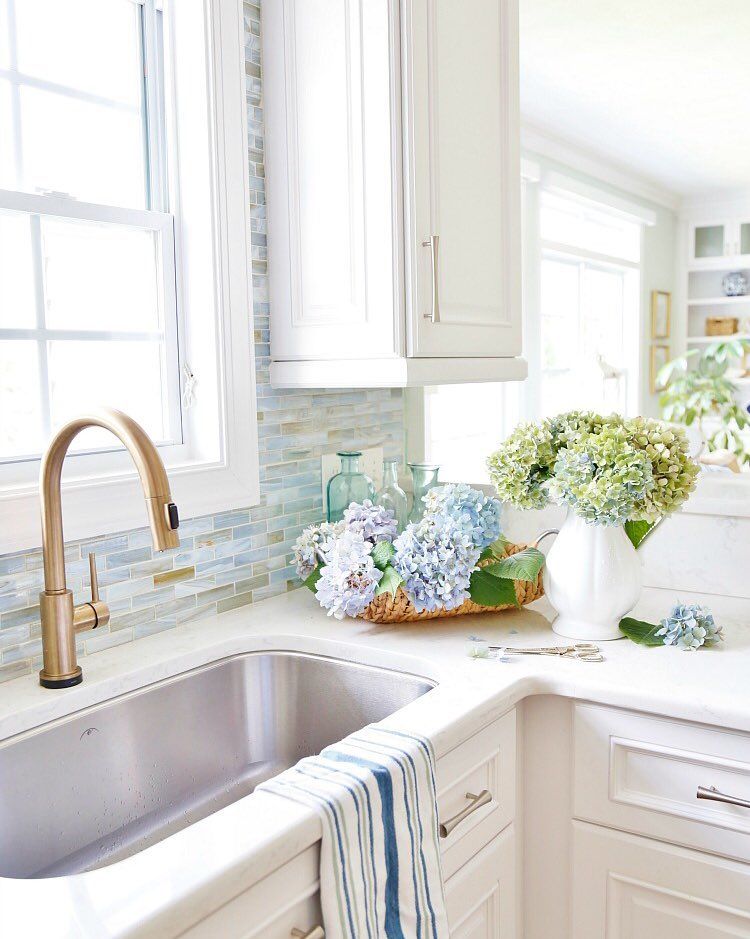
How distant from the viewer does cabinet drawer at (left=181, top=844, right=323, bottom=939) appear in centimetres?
85

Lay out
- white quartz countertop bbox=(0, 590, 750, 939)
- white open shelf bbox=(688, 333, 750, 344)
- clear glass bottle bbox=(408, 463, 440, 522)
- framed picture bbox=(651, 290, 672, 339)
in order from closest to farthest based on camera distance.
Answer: white quartz countertop bbox=(0, 590, 750, 939)
clear glass bottle bbox=(408, 463, 440, 522)
framed picture bbox=(651, 290, 672, 339)
white open shelf bbox=(688, 333, 750, 344)

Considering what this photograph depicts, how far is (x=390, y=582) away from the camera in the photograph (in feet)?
4.98

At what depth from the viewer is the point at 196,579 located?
165 centimetres

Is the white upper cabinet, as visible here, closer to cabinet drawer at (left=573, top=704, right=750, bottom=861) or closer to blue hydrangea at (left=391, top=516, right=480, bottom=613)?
blue hydrangea at (left=391, top=516, right=480, bottom=613)

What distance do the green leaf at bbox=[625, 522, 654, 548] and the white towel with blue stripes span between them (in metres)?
0.68

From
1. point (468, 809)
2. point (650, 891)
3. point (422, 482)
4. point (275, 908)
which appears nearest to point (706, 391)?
point (422, 482)

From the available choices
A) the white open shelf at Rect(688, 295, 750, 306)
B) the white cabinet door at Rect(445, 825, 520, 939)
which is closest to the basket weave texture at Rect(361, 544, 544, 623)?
the white cabinet door at Rect(445, 825, 520, 939)

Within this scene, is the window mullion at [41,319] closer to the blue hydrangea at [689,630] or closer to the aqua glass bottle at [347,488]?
the aqua glass bottle at [347,488]

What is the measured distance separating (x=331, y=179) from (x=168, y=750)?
1.03 meters

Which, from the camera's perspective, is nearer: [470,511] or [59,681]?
[59,681]

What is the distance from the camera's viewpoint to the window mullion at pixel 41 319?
147 cm

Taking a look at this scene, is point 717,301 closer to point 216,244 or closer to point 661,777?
point 216,244

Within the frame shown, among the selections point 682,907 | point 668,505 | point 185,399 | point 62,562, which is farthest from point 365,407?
point 682,907

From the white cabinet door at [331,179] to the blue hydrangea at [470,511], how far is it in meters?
0.28
